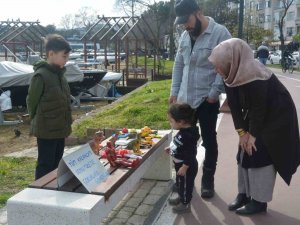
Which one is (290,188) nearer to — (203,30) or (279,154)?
(279,154)

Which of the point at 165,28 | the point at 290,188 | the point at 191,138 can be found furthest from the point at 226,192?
the point at 165,28

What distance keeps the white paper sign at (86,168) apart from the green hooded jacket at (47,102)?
126cm

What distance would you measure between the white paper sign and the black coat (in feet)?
3.97

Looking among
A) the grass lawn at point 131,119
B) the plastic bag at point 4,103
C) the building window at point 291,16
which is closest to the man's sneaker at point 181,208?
the grass lawn at point 131,119

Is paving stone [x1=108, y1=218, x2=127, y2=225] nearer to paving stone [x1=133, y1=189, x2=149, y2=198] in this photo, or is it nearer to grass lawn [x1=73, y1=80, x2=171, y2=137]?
paving stone [x1=133, y1=189, x2=149, y2=198]

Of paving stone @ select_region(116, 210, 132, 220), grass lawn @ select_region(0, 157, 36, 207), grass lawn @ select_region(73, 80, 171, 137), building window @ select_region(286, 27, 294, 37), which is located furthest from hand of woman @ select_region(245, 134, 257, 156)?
building window @ select_region(286, 27, 294, 37)

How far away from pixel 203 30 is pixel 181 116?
0.88m

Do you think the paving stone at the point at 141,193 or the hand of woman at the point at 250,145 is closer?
the hand of woman at the point at 250,145

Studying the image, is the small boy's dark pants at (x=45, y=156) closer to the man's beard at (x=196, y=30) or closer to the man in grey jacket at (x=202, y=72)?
the man in grey jacket at (x=202, y=72)

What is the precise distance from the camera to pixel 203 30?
4.05 meters

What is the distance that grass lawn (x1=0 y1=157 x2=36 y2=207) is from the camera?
504 centimetres

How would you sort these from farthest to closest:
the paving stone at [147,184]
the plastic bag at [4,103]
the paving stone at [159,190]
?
the plastic bag at [4,103] < the paving stone at [147,184] < the paving stone at [159,190]

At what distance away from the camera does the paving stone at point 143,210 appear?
4057 mm

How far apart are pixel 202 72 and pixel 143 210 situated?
1412 millimetres
